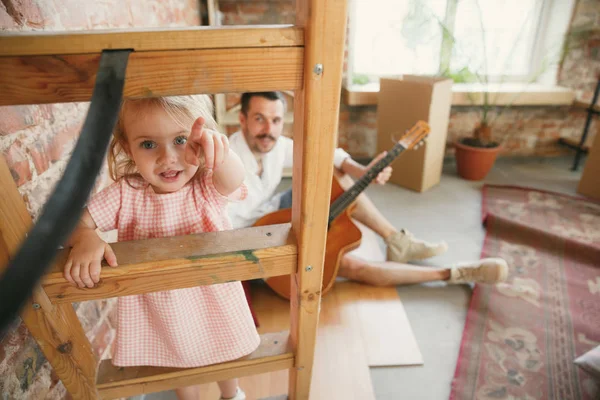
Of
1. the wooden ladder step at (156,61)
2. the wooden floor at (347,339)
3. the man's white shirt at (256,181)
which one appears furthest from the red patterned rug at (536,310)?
the wooden ladder step at (156,61)

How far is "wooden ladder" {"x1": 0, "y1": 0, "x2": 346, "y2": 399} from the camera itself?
0.44 meters

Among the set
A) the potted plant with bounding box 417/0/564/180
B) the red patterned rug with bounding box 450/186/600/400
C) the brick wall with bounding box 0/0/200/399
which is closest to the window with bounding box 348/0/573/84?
the potted plant with bounding box 417/0/564/180

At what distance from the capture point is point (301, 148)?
0.55 m

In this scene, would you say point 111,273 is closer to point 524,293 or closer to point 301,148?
point 301,148

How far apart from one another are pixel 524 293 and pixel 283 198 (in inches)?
46.4

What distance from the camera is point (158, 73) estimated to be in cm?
45

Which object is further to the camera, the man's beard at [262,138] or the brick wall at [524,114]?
the brick wall at [524,114]

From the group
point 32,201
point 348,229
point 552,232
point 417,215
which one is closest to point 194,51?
A: point 32,201

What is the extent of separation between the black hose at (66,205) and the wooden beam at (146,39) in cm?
4

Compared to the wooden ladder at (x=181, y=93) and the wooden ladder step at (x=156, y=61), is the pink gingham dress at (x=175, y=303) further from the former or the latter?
the wooden ladder step at (x=156, y=61)

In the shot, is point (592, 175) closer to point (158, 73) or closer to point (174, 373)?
point (174, 373)

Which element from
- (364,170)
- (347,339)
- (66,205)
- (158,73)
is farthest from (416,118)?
(66,205)

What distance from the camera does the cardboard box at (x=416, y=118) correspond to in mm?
2445

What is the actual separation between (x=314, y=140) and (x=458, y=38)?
2.90 metres
